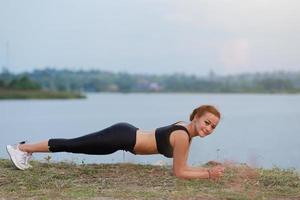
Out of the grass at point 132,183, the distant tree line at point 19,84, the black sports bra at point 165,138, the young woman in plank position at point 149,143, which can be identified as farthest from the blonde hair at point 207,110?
the distant tree line at point 19,84

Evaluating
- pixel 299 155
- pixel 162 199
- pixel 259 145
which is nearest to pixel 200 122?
pixel 162 199

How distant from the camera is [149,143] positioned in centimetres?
671

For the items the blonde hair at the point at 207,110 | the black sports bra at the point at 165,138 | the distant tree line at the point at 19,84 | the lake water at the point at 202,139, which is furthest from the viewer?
the distant tree line at the point at 19,84

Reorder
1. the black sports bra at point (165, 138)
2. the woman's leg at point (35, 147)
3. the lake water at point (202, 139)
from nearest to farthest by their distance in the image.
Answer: the black sports bra at point (165, 138)
the woman's leg at point (35, 147)
the lake water at point (202, 139)

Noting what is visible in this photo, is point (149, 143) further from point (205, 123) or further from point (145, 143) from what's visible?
point (205, 123)

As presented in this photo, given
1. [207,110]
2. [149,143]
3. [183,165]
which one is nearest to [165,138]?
[149,143]

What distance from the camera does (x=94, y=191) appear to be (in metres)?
5.75

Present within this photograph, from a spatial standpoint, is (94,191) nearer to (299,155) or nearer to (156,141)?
(156,141)

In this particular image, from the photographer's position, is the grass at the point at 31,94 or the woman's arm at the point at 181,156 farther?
the grass at the point at 31,94

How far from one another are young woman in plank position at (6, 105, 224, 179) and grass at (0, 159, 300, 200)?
137 millimetres

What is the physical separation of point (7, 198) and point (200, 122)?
2.10m

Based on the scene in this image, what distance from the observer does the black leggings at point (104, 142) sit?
671 centimetres

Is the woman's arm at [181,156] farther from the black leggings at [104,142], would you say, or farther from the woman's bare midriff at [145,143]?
the black leggings at [104,142]

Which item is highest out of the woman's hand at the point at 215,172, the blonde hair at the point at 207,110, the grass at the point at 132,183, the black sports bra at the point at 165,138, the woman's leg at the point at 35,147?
the blonde hair at the point at 207,110
